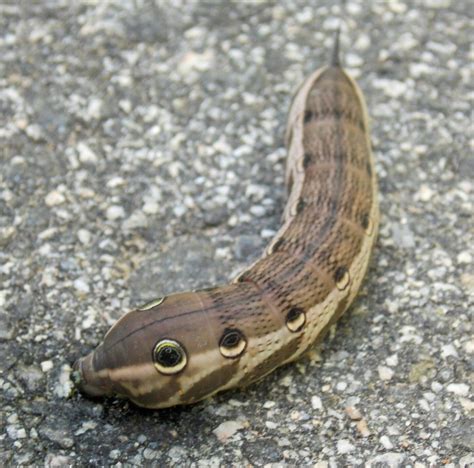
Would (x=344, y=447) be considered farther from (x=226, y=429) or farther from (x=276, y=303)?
(x=276, y=303)

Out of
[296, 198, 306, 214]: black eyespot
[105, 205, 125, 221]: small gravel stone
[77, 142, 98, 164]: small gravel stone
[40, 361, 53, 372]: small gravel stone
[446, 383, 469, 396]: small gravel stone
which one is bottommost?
[446, 383, 469, 396]: small gravel stone

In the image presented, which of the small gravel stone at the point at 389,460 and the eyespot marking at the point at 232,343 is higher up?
Answer: the eyespot marking at the point at 232,343

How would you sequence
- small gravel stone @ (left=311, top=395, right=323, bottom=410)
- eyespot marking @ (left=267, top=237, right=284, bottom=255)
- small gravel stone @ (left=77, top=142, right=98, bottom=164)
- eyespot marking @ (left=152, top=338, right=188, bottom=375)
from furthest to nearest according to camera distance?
small gravel stone @ (left=77, top=142, right=98, bottom=164) → eyespot marking @ (left=267, top=237, right=284, bottom=255) → small gravel stone @ (left=311, top=395, right=323, bottom=410) → eyespot marking @ (left=152, top=338, right=188, bottom=375)

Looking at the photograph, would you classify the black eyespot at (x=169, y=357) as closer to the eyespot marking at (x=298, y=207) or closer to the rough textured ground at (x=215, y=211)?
the rough textured ground at (x=215, y=211)

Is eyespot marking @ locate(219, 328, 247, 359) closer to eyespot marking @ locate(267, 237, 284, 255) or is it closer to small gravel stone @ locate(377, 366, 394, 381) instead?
eyespot marking @ locate(267, 237, 284, 255)

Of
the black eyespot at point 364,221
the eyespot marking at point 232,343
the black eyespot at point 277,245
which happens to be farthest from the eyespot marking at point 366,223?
the eyespot marking at point 232,343

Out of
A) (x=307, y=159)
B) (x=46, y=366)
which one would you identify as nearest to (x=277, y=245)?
(x=307, y=159)

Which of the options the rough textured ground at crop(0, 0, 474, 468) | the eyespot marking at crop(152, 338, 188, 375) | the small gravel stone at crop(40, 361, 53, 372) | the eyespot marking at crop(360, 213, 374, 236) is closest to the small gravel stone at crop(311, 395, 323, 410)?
the rough textured ground at crop(0, 0, 474, 468)
